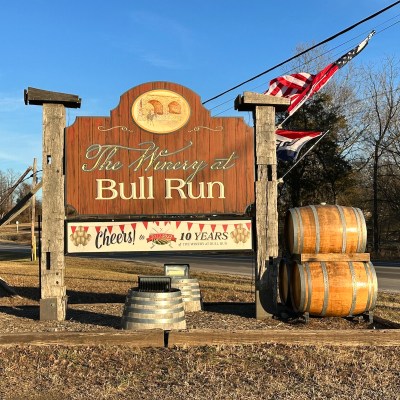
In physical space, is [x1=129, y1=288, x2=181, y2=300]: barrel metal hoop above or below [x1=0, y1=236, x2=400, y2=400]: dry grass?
above

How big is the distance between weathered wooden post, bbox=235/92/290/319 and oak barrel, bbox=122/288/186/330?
1.98 meters

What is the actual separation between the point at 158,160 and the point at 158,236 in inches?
51.7

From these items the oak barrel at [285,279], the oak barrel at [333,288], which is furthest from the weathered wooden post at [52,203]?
the oak barrel at [333,288]

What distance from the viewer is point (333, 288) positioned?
7207mm

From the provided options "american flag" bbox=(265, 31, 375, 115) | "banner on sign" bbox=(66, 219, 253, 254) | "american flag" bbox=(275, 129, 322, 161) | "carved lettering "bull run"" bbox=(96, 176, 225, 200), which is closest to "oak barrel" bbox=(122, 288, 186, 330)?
"banner on sign" bbox=(66, 219, 253, 254)

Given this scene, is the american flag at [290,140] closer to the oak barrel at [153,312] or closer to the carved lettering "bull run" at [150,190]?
the carved lettering "bull run" at [150,190]

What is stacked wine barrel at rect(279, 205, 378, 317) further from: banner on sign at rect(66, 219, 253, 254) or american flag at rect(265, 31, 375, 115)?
american flag at rect(265, 31, 375, 115)

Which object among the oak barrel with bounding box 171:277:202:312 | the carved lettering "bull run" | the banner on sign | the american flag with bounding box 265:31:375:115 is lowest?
the oak barrel with bounding box 171:277:202:312

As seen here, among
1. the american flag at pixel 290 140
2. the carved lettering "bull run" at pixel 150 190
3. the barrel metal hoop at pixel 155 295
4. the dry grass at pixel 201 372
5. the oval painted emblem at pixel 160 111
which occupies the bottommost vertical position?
the dry grass at pixel 201 372

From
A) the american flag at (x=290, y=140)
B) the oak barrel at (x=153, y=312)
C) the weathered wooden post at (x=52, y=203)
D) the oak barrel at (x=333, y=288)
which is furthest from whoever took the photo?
the american flag at (x=290, y=140)

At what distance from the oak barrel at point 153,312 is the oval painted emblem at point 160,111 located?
3.07 metres

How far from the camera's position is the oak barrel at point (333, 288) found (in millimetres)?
7203

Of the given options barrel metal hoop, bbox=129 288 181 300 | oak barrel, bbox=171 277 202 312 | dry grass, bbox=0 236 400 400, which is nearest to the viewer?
dry grass, bbox=0 236 400 400

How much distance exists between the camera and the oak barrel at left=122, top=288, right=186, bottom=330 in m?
6.46
